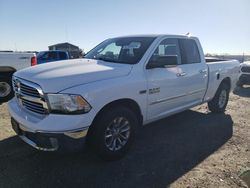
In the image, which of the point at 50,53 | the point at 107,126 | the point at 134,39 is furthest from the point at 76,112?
the point at 50,53

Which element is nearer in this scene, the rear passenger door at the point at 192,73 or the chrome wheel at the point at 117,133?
the chrome wheel at the point at 117,133

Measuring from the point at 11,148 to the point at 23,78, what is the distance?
1382 mm

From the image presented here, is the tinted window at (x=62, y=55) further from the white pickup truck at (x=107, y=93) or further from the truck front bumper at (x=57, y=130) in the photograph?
the truck front bumper at (x=57, y=130)

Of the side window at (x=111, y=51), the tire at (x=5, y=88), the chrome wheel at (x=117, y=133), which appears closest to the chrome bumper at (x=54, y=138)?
the chrome wheel at (x=117, y=133)

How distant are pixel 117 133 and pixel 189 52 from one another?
266 cm

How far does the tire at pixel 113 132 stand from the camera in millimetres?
3621

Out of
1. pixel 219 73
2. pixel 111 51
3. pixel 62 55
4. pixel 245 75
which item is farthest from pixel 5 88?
pixel 245 75

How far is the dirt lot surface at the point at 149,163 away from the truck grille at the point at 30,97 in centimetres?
68

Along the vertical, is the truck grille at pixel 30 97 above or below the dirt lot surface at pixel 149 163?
above

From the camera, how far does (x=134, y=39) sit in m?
5.01

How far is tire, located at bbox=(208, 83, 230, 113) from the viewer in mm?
6867

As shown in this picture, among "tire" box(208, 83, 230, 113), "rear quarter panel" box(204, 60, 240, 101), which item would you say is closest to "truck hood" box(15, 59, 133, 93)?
"rear quarter panel" box(204, 60, 240, 101)

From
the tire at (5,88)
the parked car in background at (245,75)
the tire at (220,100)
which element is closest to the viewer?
the tire at (220,100)

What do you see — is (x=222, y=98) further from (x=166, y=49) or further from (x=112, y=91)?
(x=112, y=91)
